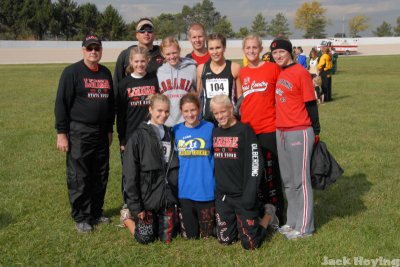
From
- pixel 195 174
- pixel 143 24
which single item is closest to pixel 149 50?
pixel 143 24

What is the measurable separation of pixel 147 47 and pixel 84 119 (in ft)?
4.21

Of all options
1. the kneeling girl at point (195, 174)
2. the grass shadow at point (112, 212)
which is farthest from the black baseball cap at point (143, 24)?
the grass shadow at point (112, 212)

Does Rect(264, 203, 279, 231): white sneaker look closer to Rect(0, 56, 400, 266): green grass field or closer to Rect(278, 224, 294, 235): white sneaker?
Rect(278, 224, 294, 235): white sneaker

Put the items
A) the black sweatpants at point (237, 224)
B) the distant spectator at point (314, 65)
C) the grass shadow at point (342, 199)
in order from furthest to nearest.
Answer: the distant spectator at point (314, 65) → the grass shadow at point (342, 199) → the black sweatpants at point (237, 224)

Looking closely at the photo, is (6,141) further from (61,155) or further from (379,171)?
(379,171)

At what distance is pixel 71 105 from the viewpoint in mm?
4887

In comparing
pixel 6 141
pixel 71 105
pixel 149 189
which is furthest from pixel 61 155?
pixel 149 189

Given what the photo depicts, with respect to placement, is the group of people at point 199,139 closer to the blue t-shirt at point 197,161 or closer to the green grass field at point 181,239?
the blue t-shirt at point 197,161

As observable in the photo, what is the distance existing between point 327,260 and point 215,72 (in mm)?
2289

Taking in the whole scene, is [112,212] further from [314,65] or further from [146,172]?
[314,65]

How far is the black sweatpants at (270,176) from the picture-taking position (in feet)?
15.8

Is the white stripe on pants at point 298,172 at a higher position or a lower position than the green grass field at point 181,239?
higher

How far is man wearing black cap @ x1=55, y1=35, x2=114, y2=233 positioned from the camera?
15.8ft

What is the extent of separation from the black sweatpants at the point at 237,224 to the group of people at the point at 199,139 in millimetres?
11
